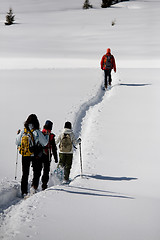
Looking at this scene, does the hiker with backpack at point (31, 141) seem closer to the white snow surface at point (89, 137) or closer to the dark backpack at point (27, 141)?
the dark backpack at point (27, 141)

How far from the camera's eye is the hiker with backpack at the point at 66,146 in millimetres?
6895

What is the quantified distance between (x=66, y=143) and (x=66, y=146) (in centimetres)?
6

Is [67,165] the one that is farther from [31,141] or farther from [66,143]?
[31,141]

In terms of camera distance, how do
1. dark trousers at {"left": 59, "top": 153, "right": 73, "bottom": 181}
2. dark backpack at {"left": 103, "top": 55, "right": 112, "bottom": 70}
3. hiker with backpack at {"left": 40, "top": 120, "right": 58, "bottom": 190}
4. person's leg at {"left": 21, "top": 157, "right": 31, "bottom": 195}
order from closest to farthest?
person's leg at {"left": 21, "top": 157, "right": 31, "bottom": 195} → hiker with backpack at {"left": 40, "top": 120, "right": 58, "bottom": 190} → dark trousers at {"left": 59, "top": 153, "right": 73, "bottom": 181} → dark backpack at {"left": 103, "top": 55, "right": 112, "bottom": 70}

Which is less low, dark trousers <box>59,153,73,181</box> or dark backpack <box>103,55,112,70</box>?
dark backpack <box>103,55,112,70</box>

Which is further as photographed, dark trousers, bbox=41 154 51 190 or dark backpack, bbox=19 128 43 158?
dark trousers, bbox=41 154 51 190

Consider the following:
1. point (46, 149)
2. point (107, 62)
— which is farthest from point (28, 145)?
point (107, 62)

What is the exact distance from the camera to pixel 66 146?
6.95 metres

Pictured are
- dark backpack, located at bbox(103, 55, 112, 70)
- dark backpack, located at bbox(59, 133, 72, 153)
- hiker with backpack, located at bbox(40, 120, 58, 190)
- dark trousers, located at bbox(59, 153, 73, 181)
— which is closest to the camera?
hiker with backpack, located at bbox(40, 120, 58, 190)

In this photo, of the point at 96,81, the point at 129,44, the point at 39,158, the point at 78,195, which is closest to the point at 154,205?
the point at 78,195

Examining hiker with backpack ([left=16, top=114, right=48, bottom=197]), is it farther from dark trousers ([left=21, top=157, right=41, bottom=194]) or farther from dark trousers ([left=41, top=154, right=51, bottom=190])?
dark trousers ([left=41, top=154, right=51, bottom=190])

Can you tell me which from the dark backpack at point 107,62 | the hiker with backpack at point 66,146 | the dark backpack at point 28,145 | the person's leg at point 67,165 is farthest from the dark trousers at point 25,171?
the dark backpack at point 107,62

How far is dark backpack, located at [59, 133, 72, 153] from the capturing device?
22.6 feet

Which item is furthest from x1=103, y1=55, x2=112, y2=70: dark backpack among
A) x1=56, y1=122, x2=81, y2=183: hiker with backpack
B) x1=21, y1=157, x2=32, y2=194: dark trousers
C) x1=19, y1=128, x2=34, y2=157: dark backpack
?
x1=19, y1=128, x2=34, y2=157: dark backpack
